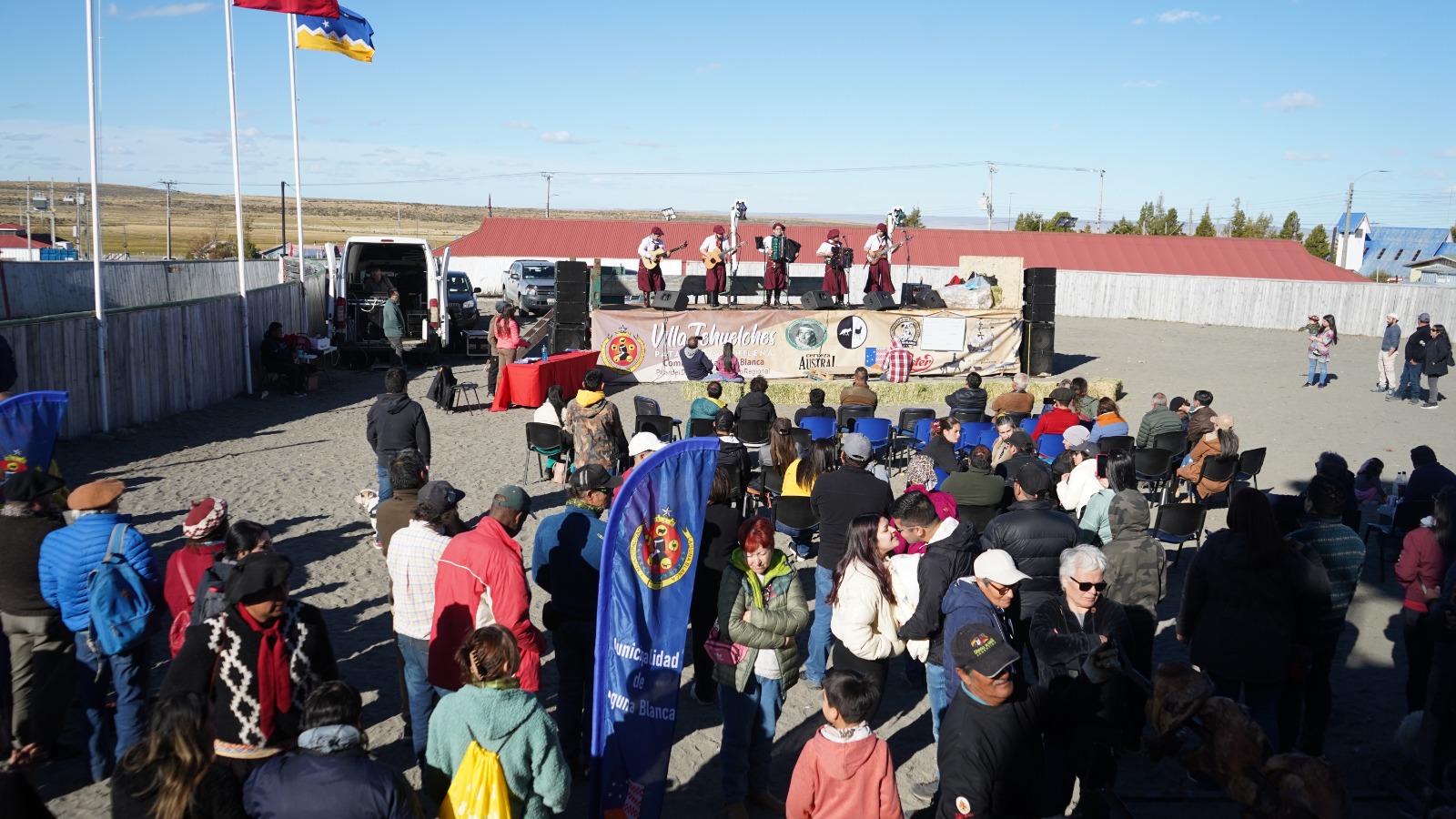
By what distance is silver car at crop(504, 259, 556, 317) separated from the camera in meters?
30.5

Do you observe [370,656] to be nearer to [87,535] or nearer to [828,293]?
[87,535]

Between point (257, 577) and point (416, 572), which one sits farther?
point (416, 572)

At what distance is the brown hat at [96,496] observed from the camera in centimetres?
465

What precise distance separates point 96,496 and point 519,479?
22.4ft

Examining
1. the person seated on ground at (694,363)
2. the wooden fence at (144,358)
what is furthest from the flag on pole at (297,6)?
the person seated on ground at (694,363)

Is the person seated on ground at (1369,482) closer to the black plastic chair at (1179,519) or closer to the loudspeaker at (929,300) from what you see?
the black plastic chair at (1179,519)

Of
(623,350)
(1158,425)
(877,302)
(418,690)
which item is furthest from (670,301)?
(418,690)

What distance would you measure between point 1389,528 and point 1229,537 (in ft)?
16.2

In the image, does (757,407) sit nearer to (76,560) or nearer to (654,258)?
(76,560)

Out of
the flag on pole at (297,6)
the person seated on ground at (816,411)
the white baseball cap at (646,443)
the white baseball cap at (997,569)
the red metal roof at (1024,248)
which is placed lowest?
the person seated on ground at (816,411)

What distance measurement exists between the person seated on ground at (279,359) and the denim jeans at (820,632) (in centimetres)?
1355

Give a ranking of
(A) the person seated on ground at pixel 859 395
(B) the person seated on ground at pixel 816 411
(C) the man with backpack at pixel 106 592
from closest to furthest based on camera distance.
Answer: (C) the man with backpack at pixel 106 592, (B) the person seated on ground at pixel 816 411, (A) the person seated on ground at pixel 859 395

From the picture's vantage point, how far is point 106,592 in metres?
4.50

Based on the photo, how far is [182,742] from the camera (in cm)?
304
